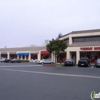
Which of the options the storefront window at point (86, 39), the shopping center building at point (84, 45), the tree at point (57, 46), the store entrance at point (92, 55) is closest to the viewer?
the tree at point (57, 46)

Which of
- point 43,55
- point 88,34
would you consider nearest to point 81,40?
point 88,34

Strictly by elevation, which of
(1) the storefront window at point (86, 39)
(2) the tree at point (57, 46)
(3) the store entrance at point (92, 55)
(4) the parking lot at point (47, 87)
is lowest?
(4) the parking lot at point (47, 87)

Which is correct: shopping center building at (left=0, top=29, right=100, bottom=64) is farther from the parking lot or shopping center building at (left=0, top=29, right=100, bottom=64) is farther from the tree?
the parking lot

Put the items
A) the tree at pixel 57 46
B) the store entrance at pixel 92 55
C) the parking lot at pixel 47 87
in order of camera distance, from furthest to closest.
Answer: the store entrance at pixel 92 55
the tree at pixel 57 46
the parking lot at pixel 47 87

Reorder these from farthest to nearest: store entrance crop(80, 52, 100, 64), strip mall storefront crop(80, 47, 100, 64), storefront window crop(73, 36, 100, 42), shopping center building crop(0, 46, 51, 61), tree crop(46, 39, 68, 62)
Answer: shopping center building crop(0, 46, 51, 61) < storefront window crop(73, 36, 100, 42) < store entrance crop(80, 52, 100, 64) < strip mall storefront crop(80, 47, 100, 64) < tree crop(46, 39, 68, 62)

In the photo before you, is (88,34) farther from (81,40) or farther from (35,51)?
(35,51)

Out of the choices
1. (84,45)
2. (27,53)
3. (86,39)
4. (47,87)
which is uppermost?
(86,39)

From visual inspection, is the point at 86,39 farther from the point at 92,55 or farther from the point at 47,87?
the point at 47,87

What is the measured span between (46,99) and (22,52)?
170 feet

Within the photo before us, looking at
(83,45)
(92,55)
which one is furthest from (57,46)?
(92,55)

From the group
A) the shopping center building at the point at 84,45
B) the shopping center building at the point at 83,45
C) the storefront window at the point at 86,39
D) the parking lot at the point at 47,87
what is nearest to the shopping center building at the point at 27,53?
the shopping center building at the point at 83,45

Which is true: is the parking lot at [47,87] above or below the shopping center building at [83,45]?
below

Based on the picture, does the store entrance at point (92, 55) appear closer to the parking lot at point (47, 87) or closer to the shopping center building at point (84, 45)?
the shopping center building at point (84, 45)

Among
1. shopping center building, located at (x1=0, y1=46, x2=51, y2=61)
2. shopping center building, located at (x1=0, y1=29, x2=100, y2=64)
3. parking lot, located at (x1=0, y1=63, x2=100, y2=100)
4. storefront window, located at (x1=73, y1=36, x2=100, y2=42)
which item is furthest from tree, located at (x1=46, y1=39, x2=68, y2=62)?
parking lot, located at (x1=0, y1=63, x2=100, y2=100)
